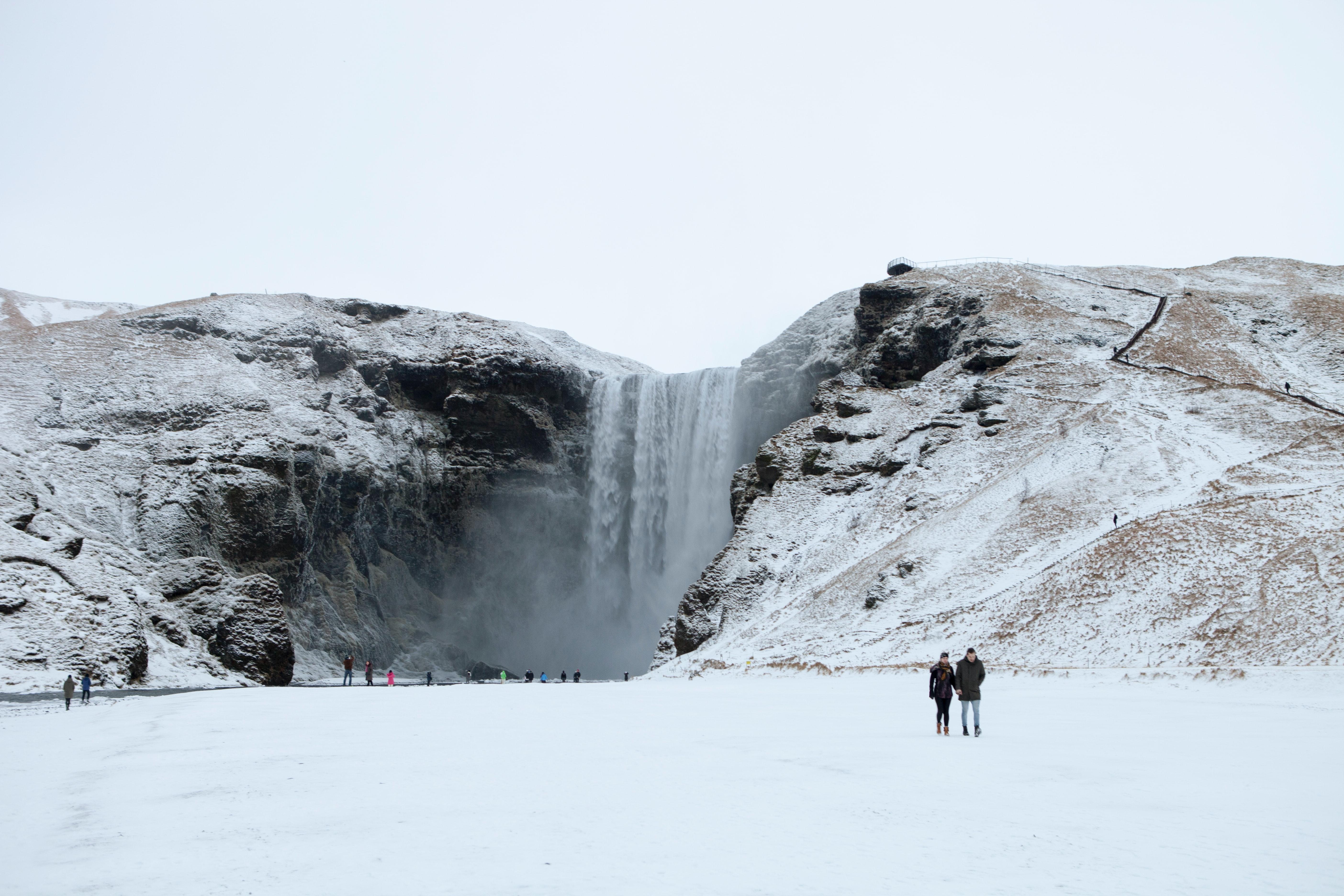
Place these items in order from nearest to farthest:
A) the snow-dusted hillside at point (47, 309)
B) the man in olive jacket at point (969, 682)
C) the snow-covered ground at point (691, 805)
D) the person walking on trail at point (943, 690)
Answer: the snow-covered ground at point (691, 805), the man in olive jacket at point (969, 682), the person walking on trail at point (943, 690), the snow-dusted hillside at point (47, 309)

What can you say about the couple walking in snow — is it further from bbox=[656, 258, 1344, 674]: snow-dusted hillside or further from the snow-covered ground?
bbox=[656, 258, 1344, 674]: snow-dusted hillside

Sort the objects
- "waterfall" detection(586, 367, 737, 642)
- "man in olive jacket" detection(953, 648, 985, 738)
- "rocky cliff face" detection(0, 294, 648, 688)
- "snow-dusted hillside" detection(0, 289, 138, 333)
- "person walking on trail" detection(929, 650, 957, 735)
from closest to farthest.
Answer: "man in olive jacket" detection(953, 648, 985, 738), "person walking on trail" detection(929, 650, 957, 735), "rocky cliff face" detection(0, 294, 648, 688), "waterfall" detection(586, 367, 737, 642), "snow-dusted hillside" detection(0, 289, 138, 333)

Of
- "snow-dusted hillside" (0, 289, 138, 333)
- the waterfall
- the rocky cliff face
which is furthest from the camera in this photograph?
"snow-dusted hillside" (0, 289, 138, 333)

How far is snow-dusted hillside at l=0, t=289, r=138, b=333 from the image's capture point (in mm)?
87587

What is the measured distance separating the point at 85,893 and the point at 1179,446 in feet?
154

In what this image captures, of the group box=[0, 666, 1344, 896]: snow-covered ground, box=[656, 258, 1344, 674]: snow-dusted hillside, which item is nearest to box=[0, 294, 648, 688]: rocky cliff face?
box=[0, 666, 1344, 896]: snow-covered ground

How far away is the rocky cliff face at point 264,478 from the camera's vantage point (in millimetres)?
33375

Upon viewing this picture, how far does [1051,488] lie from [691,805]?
37.1m

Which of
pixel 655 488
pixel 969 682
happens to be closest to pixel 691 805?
pixel 969 682

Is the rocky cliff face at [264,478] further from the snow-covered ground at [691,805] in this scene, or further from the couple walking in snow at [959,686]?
the couple walking in snow at [959,686]

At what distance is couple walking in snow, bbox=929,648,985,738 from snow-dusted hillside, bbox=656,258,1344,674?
519 inches

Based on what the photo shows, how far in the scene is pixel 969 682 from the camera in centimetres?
1405

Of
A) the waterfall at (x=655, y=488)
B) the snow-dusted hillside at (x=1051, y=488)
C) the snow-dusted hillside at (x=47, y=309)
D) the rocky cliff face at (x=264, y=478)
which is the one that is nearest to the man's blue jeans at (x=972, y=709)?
the snow-dusted hillside at (x=1051, y=488)

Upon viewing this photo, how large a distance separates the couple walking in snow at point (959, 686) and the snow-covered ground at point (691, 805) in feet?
1.62
